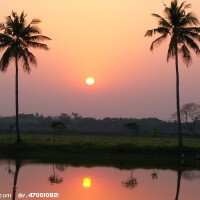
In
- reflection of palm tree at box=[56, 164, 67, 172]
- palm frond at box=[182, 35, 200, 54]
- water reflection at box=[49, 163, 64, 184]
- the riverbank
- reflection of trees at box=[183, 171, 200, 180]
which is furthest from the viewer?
palm frond at box=[182, 35, 200, 54]

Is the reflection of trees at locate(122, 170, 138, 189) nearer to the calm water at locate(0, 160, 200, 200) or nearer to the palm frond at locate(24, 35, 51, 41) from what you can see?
the calm water at locate(0, 160, 200, 200)

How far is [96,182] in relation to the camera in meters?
22.7

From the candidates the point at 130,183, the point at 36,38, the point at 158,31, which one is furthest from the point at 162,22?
the point at 130,183

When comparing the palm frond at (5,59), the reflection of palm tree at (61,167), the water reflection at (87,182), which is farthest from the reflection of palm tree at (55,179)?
Result: the palm frond at (5,59)

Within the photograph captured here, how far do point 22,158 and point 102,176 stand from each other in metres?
12.6

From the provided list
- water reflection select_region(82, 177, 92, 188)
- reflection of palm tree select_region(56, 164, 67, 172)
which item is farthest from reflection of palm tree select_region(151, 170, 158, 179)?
reflection of palm tree select_region(56, 164, 67, 172)

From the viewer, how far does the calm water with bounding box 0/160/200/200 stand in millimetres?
18984

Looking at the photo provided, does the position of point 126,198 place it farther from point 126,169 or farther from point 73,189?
point 126,169

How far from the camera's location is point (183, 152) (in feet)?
125

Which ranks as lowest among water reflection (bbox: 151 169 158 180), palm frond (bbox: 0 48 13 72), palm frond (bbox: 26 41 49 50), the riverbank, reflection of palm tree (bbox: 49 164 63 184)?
water reflection (bbox: 151 169 158 180)

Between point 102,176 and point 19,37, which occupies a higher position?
point 19,37

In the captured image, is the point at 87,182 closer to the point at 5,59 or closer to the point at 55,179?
the point at 55,179

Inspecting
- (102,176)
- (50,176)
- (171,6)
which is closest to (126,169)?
(102,176)

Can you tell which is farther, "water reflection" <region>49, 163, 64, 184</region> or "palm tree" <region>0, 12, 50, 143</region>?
"palm tree" <region>0, 12, 50, 143</region>
